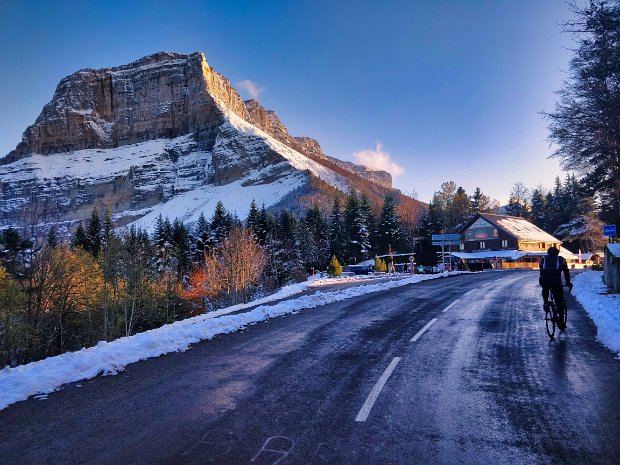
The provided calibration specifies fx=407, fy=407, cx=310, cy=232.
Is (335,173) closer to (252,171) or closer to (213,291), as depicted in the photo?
(252,171)

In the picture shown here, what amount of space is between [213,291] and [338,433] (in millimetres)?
41647

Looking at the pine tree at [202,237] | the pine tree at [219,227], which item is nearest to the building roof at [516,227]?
the pine tree at [219,227]

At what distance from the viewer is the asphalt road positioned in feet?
12.5

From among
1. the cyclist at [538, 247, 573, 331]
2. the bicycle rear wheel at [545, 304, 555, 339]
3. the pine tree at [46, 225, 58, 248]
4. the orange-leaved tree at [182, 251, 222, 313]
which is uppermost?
the pine tree at [46, 225, 58, 248]

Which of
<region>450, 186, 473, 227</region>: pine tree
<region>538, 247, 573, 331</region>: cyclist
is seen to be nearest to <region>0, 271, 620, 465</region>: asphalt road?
<region>538, 247, 573, 331</region>: cyclist

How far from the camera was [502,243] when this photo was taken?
227 feet

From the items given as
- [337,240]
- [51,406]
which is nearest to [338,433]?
[51,406]

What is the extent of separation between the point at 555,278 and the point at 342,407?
7053 mm

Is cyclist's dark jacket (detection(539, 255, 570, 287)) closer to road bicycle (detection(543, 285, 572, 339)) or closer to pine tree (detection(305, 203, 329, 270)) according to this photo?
road bicycle (detection(543, 285, 572, 339))

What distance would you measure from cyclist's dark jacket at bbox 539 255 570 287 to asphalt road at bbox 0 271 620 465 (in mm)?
1331

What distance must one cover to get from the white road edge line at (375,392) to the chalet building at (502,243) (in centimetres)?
6323

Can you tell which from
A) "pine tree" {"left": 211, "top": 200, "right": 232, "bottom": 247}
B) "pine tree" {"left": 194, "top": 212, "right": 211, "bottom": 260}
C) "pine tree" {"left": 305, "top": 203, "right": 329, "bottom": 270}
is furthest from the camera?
"pine tree" {"left": 305, "top": 203, "right": 329, "bottom": 270}

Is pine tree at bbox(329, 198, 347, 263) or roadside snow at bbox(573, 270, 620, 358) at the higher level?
pine tree at bbox(329, 198, 347, 263)

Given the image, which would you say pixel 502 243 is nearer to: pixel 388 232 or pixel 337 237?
pixel 388 232
